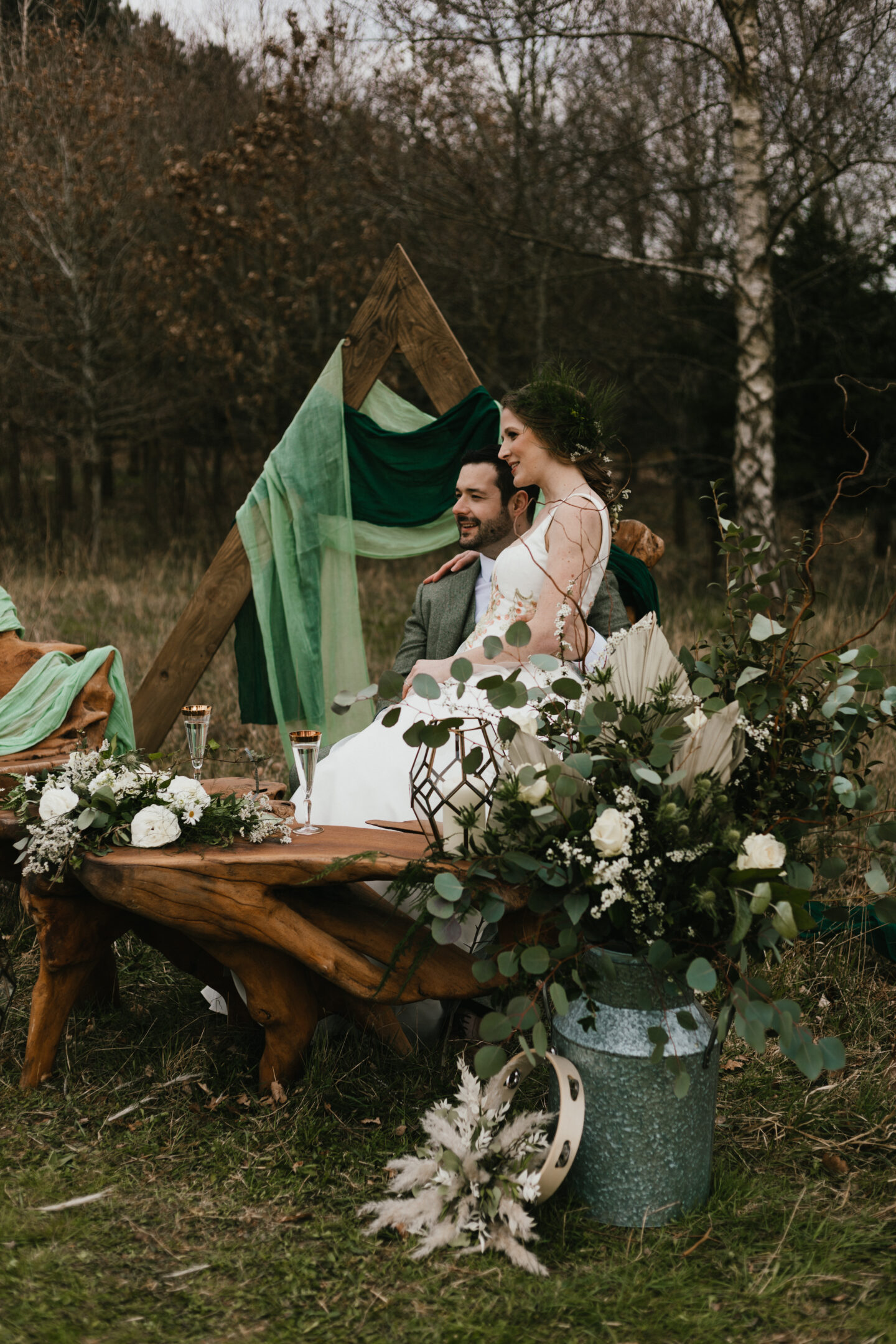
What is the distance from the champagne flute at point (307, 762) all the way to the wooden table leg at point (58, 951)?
536mm

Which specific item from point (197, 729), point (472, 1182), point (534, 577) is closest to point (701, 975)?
point (472, 1182)

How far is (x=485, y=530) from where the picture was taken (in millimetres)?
4039

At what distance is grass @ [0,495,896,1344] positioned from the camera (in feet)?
6.70

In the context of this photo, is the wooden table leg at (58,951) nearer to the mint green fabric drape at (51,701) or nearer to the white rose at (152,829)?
the white rose at (152,829)

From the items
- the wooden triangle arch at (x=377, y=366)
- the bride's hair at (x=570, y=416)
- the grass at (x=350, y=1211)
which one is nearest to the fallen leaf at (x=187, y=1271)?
the grass at (x=350, y=1211)

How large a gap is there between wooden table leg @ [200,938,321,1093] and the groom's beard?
5.88 feet

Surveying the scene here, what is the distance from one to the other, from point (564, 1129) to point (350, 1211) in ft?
1.75

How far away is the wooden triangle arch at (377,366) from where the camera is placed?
4547mm

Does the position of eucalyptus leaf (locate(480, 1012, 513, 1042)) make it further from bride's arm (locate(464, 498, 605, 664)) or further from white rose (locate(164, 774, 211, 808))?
bride's arm (locate(464, 498, 605, 664))

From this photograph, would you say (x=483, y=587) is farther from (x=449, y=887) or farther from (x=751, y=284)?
(x=751, y=284)

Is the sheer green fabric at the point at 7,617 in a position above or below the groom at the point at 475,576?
below

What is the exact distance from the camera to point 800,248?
11.5 meters

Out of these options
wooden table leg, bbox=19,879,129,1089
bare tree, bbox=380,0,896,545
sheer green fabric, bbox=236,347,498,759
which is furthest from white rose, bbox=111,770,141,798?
bare tree, bbox=380,0,896,545

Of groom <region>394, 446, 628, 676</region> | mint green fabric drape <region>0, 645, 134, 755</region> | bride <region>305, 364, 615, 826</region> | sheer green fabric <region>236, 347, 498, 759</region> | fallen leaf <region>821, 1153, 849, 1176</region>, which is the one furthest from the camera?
sheer green fabric <region>236, 347, 498, 759</region>
